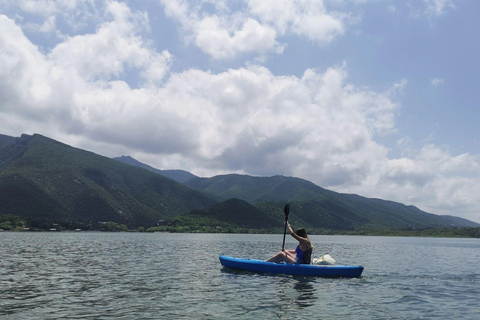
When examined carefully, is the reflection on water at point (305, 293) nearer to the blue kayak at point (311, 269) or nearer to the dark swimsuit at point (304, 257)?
the blue kayak at point (311, 269)

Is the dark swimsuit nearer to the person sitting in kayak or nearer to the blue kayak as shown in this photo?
the person sitting in kayak

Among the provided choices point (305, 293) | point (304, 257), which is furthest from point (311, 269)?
point (305, 293)

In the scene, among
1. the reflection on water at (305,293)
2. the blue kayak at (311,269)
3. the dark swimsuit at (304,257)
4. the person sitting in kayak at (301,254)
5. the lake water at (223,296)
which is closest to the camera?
the lake water at (223,296)

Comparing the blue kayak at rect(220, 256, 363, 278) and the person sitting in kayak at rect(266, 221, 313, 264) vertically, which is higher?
the person sitting in kayak at rect(266, 221, 313, 264)

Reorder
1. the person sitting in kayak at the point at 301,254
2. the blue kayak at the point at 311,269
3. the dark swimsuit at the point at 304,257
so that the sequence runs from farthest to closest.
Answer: the dark swimsuit at the point at 304,257 → the person sitting in kayak at the point at 301,254 → the blue kayak at the point at 311,269

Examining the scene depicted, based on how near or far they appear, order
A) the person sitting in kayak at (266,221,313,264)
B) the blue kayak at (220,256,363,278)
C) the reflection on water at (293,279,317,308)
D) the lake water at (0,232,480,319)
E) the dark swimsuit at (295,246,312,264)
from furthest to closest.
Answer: the dark swimsuit at (295,246,312,264)
the person sitting in kayak at (266,221,313,264)
the blue kayak at (220,256,363,278)
the reflection on water at (293,279,317,308)
the lake water at (0,232,480,319)

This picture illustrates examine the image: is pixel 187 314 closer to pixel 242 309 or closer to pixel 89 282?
pixel 242 309

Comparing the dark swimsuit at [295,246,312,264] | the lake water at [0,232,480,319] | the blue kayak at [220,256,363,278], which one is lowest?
the lake water at [0,232,480,319]

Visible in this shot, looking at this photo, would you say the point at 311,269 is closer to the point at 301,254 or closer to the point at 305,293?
the point at 301,254

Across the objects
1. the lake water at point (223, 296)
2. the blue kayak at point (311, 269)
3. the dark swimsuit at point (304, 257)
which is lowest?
the lake water at point (223, 296)

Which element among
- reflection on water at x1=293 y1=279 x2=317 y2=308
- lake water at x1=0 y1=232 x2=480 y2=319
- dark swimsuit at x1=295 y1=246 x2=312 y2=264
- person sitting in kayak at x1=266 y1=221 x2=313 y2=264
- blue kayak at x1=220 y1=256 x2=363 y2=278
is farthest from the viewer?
dark swimsuit at x1=295 y1=246 x2=312 y2=264

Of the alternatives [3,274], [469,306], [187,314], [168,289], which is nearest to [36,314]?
[187,314]

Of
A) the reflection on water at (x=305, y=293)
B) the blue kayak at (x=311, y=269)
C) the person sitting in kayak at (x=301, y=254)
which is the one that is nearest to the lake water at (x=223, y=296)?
the reflection on water at (x=305, y=293)

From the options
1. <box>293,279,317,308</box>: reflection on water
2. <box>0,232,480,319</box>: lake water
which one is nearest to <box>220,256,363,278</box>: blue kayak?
<box>0,232,480,319</box>: lake water
